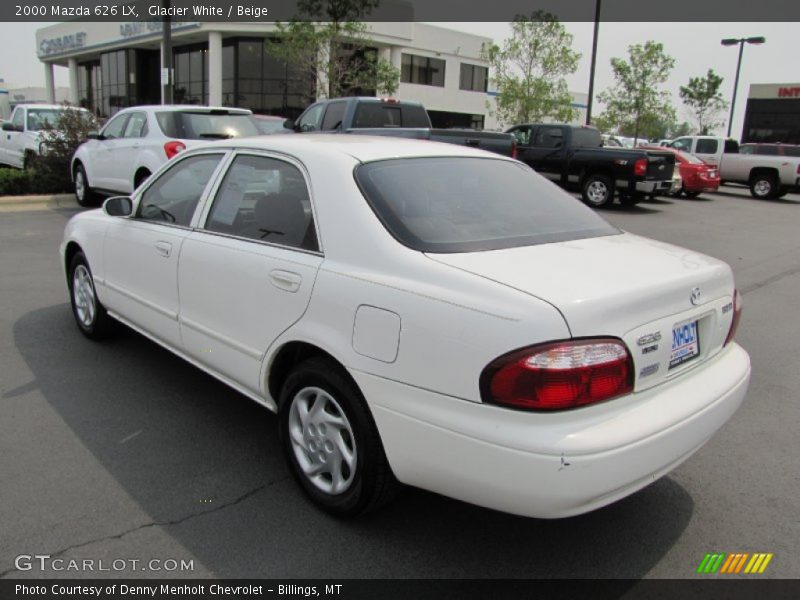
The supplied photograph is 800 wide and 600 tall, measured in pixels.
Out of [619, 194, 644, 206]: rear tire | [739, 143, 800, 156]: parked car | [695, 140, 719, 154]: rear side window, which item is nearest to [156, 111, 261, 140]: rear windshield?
[619, 194, 644, 206]: rear tire

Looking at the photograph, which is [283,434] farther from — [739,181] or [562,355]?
[739,181]

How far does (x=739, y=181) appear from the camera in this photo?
22750 millimetres

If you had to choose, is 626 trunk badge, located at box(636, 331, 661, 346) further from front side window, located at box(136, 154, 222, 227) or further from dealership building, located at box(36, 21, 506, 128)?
dealership building, located at box(36, 21, 506, 128)

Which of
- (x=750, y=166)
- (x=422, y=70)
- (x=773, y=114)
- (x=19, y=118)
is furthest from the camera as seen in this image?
(x=422, y=70)

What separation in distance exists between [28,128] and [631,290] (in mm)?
16428

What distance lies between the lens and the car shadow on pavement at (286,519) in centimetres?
273

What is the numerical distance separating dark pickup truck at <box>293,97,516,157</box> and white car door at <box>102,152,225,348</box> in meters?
6.97

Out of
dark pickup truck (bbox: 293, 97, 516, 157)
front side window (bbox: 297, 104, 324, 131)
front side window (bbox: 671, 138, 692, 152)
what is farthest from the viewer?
front side window (bbox: 671, 138, 692, 152)

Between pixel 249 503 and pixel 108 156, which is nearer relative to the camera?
pixel 249 503

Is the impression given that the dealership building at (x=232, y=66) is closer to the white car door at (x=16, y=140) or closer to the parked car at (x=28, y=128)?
the white car door at (x=16, y=140)

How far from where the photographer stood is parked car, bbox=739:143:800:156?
21.5 metres

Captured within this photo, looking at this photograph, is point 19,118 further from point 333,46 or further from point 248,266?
point 248,266

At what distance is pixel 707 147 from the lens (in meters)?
23.4

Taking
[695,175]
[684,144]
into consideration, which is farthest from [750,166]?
[695,175]
